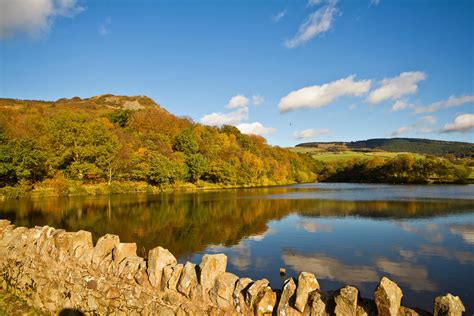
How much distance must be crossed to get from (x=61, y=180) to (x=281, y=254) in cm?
4053

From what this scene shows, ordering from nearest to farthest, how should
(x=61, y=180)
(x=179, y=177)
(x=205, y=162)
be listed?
(x=61, y=180) < (x=179, y=177) < (x=205, y=162)

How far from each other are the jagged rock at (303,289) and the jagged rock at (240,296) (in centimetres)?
104

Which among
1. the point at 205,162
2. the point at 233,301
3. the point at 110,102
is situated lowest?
the point at 233,301

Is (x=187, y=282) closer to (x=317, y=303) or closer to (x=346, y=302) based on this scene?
(x=317, y=303)

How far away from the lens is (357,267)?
12.5 m

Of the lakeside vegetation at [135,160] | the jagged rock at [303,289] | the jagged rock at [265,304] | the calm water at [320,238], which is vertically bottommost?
the calm water at [320,238]

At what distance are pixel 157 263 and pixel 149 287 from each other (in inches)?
20.8

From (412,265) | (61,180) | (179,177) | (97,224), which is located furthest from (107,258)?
(179,177)

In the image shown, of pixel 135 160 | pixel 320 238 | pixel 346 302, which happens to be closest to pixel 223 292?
pixel 346 302

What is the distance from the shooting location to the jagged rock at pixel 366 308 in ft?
17.9

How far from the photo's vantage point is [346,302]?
5461mm

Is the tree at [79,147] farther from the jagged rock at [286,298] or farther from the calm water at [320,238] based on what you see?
the jagged rock at [286,298]

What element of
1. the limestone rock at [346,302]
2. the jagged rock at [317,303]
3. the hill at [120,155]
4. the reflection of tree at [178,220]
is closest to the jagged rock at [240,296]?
the jagged rock at [317,303]

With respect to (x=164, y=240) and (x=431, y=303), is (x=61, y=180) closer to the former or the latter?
(x=164, y=240)
